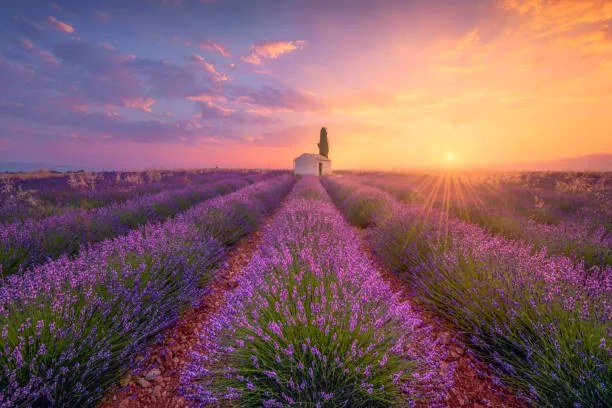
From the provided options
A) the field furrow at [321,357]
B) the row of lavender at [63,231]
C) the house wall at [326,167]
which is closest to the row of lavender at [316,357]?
the field furrow at [321,357]

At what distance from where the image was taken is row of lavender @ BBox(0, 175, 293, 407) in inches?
65.1

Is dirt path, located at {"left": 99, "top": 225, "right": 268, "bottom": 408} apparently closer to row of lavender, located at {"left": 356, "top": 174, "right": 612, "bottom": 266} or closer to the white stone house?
row of lavender, located at {"left": 356, "top": 174, "right": 612, "bottom": 266}

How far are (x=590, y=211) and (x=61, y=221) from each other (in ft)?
41.3

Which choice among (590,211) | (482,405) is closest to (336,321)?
(482,405)

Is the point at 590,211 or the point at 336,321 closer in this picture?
the point at 336,321

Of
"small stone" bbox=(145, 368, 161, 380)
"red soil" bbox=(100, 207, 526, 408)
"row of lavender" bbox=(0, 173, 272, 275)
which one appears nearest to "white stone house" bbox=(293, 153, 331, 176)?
"row of lavender" bbox=(0, 173, 272, 275)

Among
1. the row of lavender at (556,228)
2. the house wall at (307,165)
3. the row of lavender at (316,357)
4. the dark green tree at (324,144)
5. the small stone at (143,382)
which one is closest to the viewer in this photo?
the row of lavender at (316,357)

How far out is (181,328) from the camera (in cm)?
306

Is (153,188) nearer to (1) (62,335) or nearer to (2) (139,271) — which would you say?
(2) (139,271)

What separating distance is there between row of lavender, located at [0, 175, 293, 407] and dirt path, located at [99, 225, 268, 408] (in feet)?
0.57

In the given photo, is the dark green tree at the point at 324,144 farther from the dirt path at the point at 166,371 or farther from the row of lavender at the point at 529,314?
the dirt path at the point at 166,371

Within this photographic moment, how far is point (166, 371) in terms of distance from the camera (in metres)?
2.44

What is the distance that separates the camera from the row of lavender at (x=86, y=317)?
5.43 ft

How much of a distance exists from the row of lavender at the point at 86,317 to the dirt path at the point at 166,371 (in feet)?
0.57
